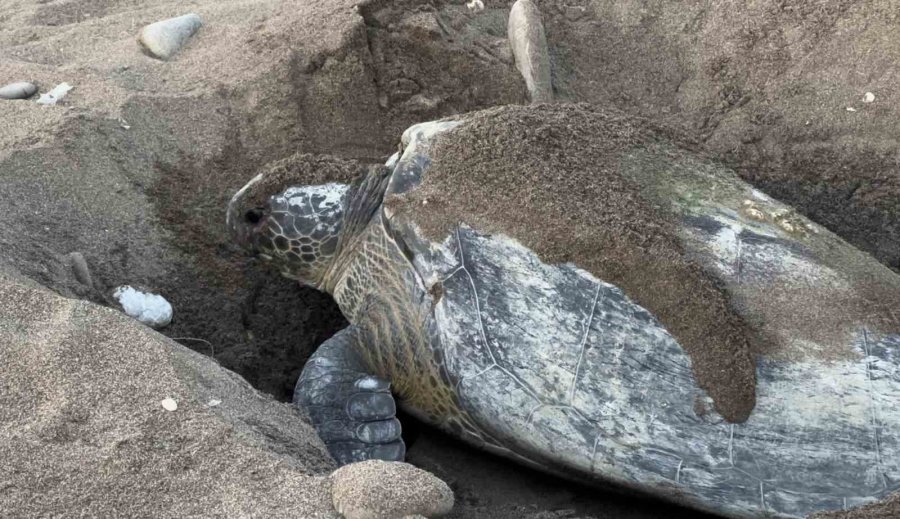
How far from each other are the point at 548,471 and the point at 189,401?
1010 millimetres

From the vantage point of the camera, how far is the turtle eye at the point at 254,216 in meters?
2.98

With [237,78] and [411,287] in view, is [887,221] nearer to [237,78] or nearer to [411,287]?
[411,287]

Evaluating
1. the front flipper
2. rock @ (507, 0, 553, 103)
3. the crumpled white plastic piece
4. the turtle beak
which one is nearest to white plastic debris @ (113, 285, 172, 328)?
the turtle beak

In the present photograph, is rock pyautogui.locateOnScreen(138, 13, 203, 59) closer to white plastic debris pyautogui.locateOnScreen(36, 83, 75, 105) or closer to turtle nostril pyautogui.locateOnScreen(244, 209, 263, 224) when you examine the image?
white plastic debris pyautogui.locateOnScreen(36, 83, 75, 105)

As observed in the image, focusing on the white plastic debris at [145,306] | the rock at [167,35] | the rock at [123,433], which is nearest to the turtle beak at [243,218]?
the white plastic debris at [145,306]

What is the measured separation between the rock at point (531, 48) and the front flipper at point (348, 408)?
1.52m

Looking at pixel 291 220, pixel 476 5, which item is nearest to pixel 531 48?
pixel 476 5

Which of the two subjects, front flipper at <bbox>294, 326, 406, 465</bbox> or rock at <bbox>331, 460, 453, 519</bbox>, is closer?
rock at <bbox>331, 460, 453, 519</bbox>

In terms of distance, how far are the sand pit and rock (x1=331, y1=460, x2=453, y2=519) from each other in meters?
0.67

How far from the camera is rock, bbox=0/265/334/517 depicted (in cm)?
175

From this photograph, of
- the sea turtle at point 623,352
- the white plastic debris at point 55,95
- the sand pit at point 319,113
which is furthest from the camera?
the white plastic debris at point 55,95

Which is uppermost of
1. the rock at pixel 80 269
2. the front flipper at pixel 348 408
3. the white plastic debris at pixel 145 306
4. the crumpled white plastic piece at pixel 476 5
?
the crumpled white plastic piece at pixel 476 5

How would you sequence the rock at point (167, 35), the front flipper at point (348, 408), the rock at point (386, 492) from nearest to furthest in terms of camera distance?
the rock at point (386, 492) < the front flipper at point (348, 408) < the rock at point (167, 35)

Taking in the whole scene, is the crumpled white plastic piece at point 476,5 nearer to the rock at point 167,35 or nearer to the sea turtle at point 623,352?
the rock at point 167,35
